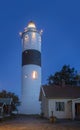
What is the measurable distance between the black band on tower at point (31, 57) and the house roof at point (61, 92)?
39.4 feet

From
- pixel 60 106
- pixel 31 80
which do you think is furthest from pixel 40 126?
pixel 31 80

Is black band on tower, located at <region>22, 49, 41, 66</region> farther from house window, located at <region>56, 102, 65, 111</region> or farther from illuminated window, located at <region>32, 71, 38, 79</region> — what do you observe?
house window, located at <region>56, 102, 65, 111</region>

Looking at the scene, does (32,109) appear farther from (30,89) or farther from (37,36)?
(37,36)

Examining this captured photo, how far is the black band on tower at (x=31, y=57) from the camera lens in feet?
166

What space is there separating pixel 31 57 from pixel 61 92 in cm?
1503

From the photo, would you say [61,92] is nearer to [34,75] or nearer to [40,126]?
[34,75]

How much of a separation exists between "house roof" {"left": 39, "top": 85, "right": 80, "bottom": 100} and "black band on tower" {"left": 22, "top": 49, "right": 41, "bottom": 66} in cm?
1202

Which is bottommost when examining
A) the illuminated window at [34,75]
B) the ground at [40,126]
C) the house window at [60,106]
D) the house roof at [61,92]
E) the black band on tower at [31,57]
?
the ground at [40,126]

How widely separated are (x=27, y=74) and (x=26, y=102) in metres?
4.94

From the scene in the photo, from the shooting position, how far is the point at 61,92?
37219 millimetres

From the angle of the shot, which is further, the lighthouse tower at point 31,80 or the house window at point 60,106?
the lighthouse tower at point 31,80

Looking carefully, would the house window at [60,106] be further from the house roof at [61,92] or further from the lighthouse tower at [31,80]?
the lighthouse tower at [31,80]

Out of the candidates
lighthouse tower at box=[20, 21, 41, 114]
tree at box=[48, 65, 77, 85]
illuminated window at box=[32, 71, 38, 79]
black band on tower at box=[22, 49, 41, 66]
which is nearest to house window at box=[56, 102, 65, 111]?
lighthouse tower at box=[20, 21, 41, 114]

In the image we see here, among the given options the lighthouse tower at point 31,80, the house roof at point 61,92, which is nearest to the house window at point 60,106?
the house roof at point 61,92
